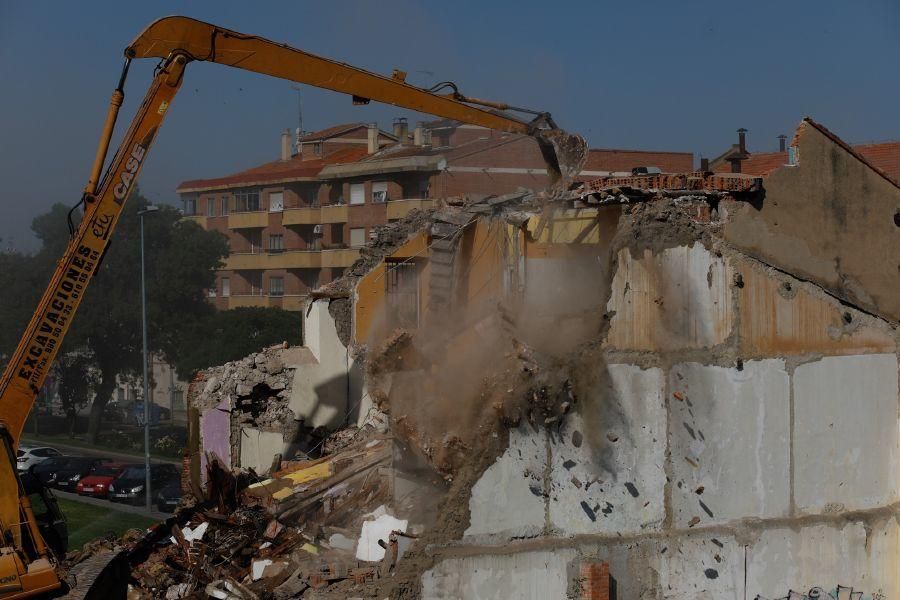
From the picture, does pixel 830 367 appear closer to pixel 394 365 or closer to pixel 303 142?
pixel 394 365

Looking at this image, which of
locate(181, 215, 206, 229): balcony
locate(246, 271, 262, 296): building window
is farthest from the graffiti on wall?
locate(181, 215, 206, 229): balcony

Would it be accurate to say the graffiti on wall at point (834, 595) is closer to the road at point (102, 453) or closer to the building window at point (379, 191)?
the road at point (102, 453)

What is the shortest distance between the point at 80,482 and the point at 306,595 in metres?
22.3

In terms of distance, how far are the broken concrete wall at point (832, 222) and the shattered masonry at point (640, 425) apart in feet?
0.10

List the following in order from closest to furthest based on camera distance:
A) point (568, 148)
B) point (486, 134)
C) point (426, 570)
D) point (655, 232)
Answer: point (426, 570), point (655, 232), point (568, 148), point (486, 134)

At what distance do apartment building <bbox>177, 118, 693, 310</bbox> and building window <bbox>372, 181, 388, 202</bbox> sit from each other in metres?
0.04

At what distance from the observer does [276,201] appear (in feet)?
174

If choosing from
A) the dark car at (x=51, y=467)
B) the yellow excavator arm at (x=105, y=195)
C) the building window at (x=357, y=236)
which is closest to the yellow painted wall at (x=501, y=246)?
the yellow excavator arm at (x=105, y=195)

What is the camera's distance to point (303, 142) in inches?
2128

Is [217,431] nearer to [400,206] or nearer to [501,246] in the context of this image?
[501,246]

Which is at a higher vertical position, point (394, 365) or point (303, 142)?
point (303, 142)

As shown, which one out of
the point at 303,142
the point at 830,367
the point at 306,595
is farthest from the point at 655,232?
the point at 303,142

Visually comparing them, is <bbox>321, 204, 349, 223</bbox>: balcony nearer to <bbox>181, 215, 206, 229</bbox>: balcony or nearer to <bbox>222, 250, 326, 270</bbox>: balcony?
<bbox>222, 250, 326, 270</bbox>: balcony

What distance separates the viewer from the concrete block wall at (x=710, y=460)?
38.7 ft
